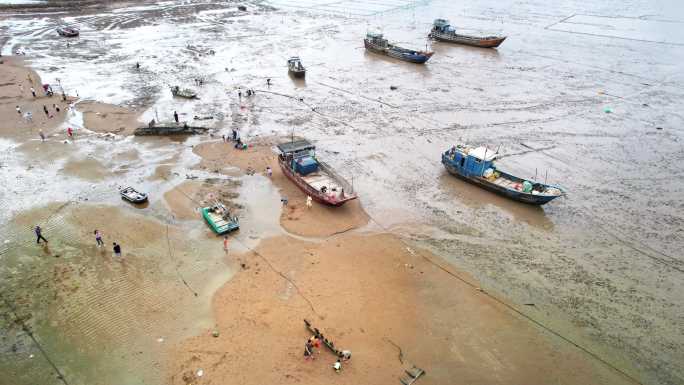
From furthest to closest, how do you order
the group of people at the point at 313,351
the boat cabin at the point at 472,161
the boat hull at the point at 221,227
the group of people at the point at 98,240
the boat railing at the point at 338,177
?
the boat cabin at the point at 472,161 → the boat railing at the point at 338,177 → the boat hull at the point at 221,227 → the group of people at the point at 98,240 → the group of people at the point at 313,351

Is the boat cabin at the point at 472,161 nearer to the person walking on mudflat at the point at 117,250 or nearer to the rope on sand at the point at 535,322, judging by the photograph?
the rope on sand at the point at 535,322

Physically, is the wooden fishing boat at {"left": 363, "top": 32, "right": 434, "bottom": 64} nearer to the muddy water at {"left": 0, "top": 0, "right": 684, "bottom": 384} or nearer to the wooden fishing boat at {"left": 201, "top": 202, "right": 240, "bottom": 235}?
the muddy water at {"left": 0, "top": 0, "right": 684, "bottom": 384}

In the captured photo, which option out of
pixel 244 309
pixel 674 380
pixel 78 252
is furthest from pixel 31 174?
pixel 674 380

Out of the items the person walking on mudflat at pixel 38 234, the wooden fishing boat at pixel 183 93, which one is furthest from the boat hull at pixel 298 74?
the person walking on mudflat at pixel 38 234

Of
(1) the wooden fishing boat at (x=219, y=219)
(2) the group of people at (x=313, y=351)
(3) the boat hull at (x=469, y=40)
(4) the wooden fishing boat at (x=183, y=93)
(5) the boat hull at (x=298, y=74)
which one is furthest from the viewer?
(3) the boat hull at (x=469, y=40)

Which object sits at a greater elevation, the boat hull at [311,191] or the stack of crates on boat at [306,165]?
the stack of crates on boat at [306,165]

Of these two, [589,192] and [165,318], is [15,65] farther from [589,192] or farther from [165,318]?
[589,192]
